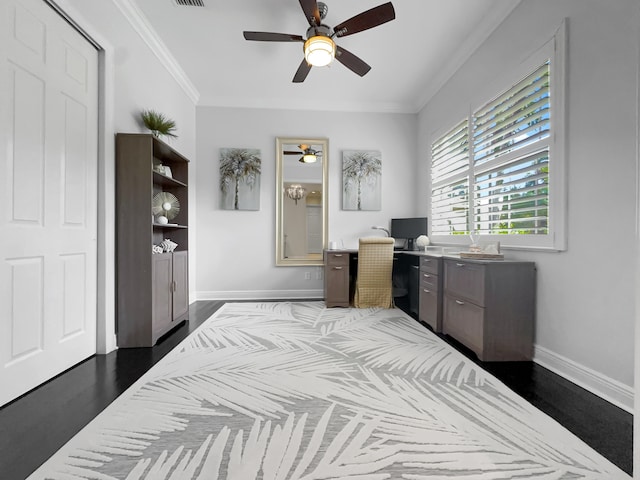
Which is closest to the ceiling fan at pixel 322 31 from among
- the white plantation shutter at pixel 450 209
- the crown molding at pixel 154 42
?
the crown molding at pixel 154 42

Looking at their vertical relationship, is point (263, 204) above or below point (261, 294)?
above

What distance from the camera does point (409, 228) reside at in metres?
4.56

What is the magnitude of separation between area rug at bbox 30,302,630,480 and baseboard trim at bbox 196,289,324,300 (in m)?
2.11

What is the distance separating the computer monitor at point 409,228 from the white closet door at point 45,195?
3.74 meters

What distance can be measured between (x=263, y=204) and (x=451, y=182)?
103 inches

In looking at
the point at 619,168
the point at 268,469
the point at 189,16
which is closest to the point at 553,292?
the point at 619,168

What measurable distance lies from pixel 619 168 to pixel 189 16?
11.6 feet

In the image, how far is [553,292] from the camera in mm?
2152

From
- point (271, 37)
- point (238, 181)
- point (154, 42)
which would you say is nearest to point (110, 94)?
point (154, 42)

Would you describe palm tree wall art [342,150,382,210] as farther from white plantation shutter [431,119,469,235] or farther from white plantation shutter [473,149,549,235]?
white plantation shutter [473,149,549,235]

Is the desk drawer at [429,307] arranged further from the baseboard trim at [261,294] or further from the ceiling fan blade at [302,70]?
the ceiling fan blade at [302,70]

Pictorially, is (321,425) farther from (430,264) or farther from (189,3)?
(189,3)

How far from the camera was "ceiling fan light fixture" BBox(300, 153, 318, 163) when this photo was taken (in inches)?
184

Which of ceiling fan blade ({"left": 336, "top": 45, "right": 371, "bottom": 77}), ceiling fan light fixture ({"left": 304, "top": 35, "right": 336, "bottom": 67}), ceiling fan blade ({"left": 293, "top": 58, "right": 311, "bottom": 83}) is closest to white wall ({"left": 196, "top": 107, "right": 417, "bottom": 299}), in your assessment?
ceiling fan blade ({"left": 293, "top": 58, "right": 311, "bottom": 83})
